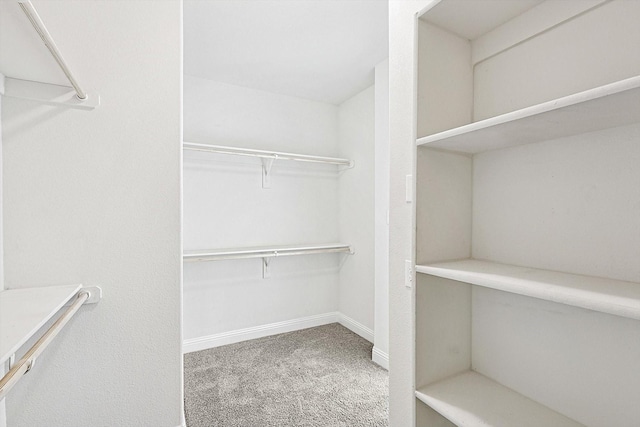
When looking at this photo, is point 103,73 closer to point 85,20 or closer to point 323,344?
point 85,20

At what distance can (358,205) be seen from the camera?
3.06 m

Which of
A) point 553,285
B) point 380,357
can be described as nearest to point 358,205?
point 380,357

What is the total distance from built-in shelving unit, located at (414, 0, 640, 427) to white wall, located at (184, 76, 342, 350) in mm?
2226

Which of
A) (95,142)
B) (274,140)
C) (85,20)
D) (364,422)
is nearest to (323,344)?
(364,422)

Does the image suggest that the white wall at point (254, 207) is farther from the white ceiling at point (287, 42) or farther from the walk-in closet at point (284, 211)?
the white ceiling at point (287, 42)

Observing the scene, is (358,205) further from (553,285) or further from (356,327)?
(553,285)

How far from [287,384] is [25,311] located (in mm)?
1659

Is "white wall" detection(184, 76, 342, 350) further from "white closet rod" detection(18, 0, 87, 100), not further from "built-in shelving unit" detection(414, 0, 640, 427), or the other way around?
"built-in shelving unit" detection(414, 0, 640, 427)

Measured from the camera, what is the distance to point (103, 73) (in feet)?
4.48

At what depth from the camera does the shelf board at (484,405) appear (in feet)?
2.66

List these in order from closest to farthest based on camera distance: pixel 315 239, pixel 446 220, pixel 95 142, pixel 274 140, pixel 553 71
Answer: pixel 553 71 → pixel 446 220 → pixel 95 142 → pixel 274 140 → pixel 315 239

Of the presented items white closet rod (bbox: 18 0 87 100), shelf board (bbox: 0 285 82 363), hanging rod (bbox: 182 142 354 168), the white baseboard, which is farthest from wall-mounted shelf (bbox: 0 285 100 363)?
the white baseboard

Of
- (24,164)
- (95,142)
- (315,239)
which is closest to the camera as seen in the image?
(24,164)

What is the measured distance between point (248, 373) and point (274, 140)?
2.17m
